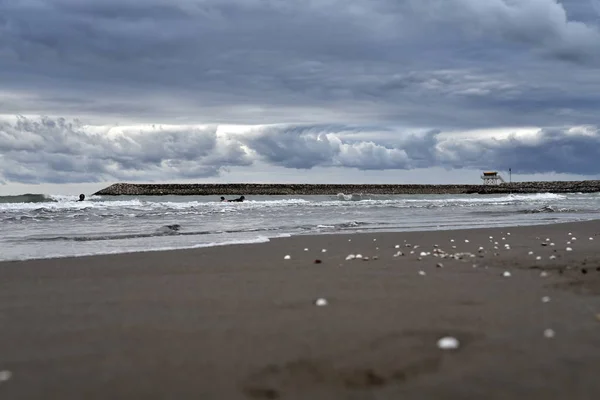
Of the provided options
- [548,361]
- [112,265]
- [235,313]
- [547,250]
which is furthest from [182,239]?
[548,361]

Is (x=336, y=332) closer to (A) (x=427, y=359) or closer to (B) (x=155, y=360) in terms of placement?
(A) (x=427, y=359)

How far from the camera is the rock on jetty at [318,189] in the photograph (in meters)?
110

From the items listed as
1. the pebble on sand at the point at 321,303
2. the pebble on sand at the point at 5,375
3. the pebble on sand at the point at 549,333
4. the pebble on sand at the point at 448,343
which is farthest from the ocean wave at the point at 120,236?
the pebble on sand at the point at 549,333

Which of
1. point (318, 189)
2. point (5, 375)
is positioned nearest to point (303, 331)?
point (5, 375)

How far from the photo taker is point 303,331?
4.81m

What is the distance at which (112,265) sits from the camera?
9.56 m

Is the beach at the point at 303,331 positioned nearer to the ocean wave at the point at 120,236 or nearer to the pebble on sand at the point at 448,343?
the pebble on sand at the point at 448,343

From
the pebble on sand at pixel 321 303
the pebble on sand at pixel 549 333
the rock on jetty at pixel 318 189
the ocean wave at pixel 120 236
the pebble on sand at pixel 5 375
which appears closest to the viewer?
the pebble on sand at pixel 5 375

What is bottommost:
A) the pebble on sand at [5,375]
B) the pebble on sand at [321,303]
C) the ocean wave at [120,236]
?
the ocean wave at [120,236]

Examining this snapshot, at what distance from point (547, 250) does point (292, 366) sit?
8.40 meters

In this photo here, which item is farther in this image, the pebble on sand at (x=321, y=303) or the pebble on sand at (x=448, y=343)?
the pebble on sand at (x=321, y=303)

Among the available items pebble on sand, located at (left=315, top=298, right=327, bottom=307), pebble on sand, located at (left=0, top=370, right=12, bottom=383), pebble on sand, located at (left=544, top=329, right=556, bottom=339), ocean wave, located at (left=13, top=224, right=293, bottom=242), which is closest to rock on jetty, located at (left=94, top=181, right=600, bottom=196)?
ocean wave, located at (left=13, top=224, right=293, bottom=242)

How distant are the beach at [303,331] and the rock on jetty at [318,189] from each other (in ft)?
326

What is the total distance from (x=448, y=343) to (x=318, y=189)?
108966 millimetres
